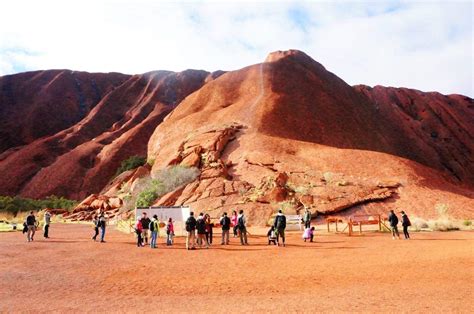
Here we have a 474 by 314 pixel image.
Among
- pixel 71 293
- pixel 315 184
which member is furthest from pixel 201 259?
pixel 315 184

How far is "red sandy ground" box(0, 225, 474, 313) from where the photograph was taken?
28.7 feet

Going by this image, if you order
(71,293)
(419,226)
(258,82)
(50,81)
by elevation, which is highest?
(50,81)

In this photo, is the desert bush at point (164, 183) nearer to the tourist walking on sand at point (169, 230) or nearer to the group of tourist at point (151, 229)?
the group of tourist at point (151, 229)

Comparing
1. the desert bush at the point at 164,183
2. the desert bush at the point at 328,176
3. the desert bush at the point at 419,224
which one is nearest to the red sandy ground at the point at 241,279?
the desert bush at the point at 419,224

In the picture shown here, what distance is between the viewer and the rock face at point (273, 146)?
33.5 m

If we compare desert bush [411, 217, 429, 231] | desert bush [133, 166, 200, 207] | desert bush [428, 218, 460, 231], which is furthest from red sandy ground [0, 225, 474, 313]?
desert bush [133, 166, 200, 207]

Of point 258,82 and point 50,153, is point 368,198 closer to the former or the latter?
point 258,82

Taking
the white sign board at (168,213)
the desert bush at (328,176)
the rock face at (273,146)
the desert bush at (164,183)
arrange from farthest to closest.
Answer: the desert bush at (164,183), the desert bush at (328,176), the rock face at (273,146), the white sign board at (168,213)

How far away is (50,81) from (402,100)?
79.4 meters

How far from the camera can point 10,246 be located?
19438 mm

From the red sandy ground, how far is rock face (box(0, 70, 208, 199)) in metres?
52.8

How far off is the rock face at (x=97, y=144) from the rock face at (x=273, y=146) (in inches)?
9.1

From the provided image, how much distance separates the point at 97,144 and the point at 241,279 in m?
70.3

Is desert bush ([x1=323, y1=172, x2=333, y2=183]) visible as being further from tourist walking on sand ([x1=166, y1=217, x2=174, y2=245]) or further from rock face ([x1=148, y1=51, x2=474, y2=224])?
tourist walking on sand ([x1=166, y1=217, x2=174, y2=245])
